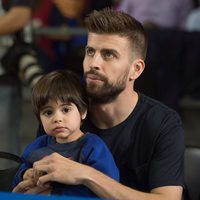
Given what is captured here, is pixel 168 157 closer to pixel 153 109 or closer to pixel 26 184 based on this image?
pixel 153 109

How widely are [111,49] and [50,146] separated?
37 centimetres

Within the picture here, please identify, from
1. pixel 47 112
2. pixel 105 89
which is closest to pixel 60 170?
pixel 47 112

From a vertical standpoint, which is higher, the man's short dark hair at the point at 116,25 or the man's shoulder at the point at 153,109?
the man's short dark hair at the point at 116,25

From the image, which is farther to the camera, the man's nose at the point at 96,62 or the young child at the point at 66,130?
the man's nose at the point at 96,62

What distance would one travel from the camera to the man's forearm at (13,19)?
3197 mm

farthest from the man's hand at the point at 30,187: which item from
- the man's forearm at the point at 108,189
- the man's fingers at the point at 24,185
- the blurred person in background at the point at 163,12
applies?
the blurred person in background at the point at 163,12

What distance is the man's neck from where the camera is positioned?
6.15 ft

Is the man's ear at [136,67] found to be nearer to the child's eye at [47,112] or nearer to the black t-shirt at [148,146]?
the black t-shirt at [148,146]

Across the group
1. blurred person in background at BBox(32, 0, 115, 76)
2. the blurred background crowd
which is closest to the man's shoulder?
the blurred background crowd

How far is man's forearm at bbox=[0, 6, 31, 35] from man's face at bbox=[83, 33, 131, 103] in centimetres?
147

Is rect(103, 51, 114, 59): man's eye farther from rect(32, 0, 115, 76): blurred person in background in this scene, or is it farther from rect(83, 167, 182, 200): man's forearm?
rect(32, 0, 115, 76): blurred person in background

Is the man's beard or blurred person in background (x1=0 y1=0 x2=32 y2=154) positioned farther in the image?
blurred person in background (x1=0 y1=0 x2=32 y2=154)

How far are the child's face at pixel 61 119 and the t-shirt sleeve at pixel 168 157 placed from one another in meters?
0.27

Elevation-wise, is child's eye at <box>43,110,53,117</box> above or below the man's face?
below
